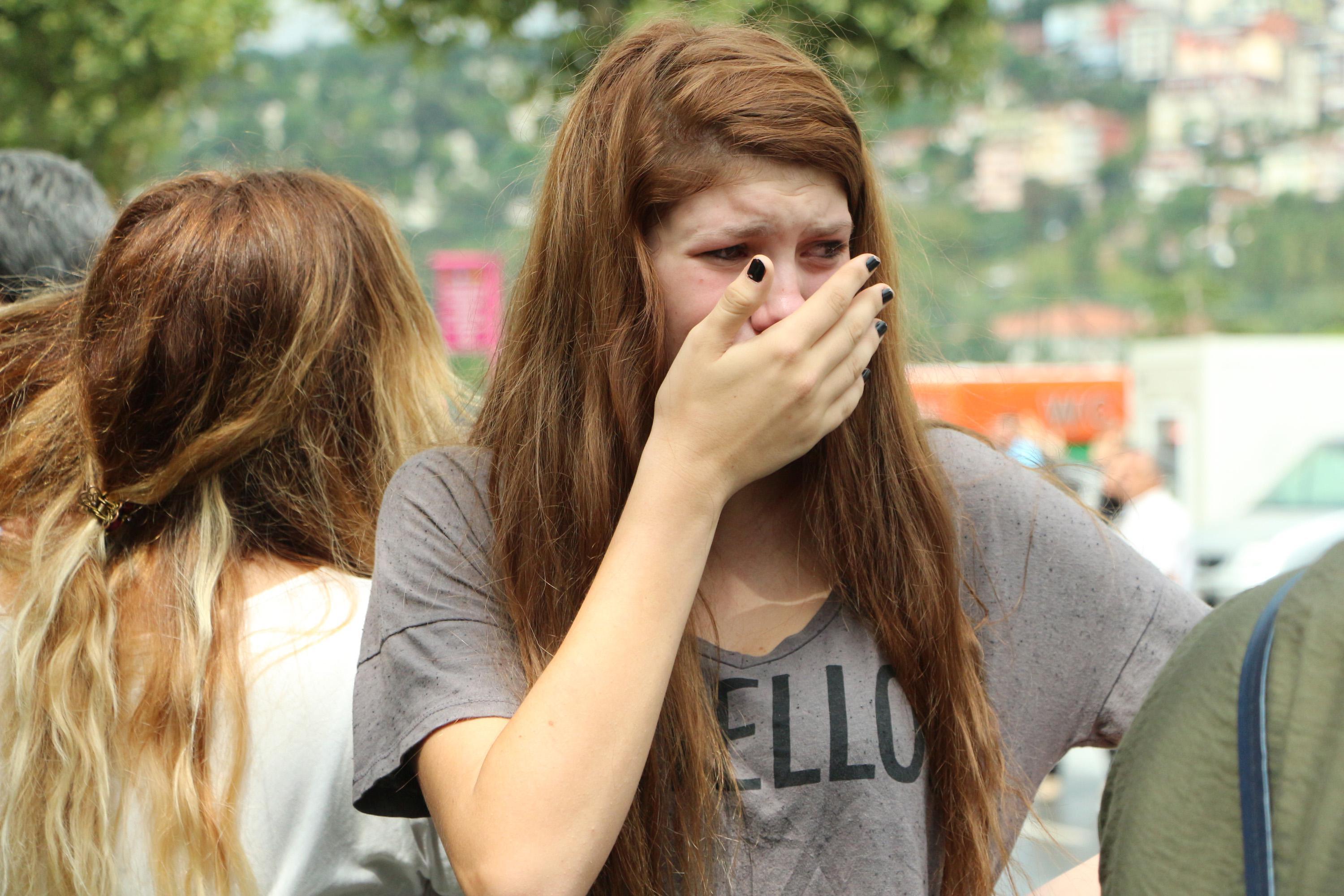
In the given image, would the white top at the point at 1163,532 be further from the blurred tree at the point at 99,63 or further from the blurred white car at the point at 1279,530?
the blurred tree at the point at 99,63

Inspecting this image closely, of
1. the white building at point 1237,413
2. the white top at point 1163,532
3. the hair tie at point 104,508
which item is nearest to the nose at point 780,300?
the hair tie at point 104,508

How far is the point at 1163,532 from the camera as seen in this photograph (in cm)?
712

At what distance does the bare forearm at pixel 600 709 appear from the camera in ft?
3.96

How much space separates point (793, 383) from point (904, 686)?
423mm

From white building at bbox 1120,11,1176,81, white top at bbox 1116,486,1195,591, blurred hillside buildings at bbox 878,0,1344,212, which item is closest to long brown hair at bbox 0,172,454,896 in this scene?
white top at bbox 1116,486,1195,591

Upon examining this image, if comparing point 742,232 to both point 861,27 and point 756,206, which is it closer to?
point 756,206

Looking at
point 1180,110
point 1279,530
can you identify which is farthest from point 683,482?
point 1180,110

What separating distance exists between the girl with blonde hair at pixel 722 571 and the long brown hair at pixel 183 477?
36cm

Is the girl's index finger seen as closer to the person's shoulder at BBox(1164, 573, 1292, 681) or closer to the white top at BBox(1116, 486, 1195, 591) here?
the person's shoulder at BBox(1164, 573, 1292, 681)

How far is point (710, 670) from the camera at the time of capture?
1.44 meters

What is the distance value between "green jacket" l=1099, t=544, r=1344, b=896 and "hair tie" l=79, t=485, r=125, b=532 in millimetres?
1435

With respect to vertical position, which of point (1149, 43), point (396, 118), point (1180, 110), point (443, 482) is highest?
point (443, 482)

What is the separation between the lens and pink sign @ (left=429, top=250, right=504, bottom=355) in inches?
81.4

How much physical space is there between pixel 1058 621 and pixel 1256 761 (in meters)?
0.81
